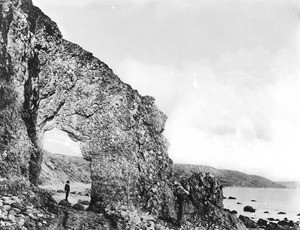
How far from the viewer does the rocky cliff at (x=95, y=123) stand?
14.1 meters

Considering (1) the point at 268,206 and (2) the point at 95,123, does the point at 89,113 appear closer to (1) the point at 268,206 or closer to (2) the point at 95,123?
(2) the point at 95,123

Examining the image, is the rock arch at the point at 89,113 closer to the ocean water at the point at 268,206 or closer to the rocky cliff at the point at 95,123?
the rocky cliff at the point at 95,123

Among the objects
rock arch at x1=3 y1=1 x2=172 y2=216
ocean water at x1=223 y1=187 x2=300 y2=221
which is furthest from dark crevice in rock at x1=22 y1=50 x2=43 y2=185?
ocean water at x1=223 y1=187 x2=300 y2=221

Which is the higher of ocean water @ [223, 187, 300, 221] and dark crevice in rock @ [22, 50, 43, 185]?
dark crevice in rock @ [22, 50, 43, 185]

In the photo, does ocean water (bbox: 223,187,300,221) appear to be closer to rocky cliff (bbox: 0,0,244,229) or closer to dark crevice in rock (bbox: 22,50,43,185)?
rocky cliff (bbox: 0,0,244,229)

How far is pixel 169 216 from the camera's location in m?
15.4

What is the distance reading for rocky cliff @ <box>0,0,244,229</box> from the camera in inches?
556

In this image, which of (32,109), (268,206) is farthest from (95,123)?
(268,206)

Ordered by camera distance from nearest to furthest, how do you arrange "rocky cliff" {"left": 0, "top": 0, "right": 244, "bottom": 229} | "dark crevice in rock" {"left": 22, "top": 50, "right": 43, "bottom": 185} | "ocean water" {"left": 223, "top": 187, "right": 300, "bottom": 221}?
"rocky cliff" {"left": 0, "top": 0, "right": 244, "bottom": 229} → "dark crevice in rock" {"left": 22, "top": 50, "right": 43, "bottom": 185} → "ocean water" {"left": 223, "top": 187, "right": 300, "bottom": 221}

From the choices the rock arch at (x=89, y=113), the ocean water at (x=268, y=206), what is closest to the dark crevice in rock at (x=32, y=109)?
the rock arch at (x=89, y=113)

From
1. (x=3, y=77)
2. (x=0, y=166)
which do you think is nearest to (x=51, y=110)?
(x=3, y=77)

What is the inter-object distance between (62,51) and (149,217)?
346 inches

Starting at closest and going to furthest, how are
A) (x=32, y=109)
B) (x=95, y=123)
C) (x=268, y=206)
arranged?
1. (x=32, y=109)
2. (x=95, y=123)
3. (x=268, y=206)

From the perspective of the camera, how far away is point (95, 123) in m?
15.8
